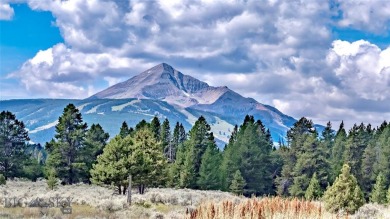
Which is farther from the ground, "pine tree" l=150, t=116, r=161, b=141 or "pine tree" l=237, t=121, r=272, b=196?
"pine tree" l=150, t=116, r=161, b=141

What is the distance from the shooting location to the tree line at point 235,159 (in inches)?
2441

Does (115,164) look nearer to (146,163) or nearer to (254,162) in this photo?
(146,163)

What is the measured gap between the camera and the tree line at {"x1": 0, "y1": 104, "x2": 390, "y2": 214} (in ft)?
203

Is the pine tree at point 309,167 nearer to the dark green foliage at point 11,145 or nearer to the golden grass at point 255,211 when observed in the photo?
the dark green foliage at point 11,145

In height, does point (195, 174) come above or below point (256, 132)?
below

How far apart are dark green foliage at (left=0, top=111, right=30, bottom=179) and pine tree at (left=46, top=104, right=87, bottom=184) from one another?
15.2 ft

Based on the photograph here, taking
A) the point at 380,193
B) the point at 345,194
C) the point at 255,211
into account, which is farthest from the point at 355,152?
the point at 255,211

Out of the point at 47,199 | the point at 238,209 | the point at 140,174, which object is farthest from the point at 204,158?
the point at 238,209

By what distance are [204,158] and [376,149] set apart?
24.3 metres

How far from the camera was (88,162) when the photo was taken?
213ft

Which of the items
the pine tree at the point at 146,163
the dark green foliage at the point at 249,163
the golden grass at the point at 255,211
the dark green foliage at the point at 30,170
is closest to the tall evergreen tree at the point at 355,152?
the dark green foliage at the point at 249,163

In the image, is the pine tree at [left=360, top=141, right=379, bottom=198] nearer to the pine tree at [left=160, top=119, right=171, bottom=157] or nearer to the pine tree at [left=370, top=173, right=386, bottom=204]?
the pine tree at [left=370, top=173, right=386, bottom=204]

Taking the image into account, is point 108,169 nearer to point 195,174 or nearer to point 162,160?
point 162,160

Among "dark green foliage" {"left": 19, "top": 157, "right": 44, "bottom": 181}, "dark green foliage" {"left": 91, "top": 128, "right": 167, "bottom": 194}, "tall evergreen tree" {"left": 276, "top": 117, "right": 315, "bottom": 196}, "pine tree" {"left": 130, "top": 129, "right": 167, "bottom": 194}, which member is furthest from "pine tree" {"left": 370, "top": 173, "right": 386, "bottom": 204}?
"dark green foliage" {"left": 19, "top": 157, "right": 44, "bottom": 181}
